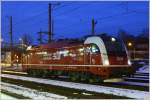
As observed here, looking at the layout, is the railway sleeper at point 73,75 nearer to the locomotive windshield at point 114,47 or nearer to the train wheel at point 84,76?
the train wheel at point 84,76

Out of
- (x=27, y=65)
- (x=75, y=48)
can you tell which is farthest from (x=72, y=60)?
(x=27, y=65)

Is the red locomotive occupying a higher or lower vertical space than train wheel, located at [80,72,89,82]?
higher

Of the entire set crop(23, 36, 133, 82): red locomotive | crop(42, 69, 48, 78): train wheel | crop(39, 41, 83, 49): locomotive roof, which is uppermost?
crop(39, 41, 83, 49): locomotive roof

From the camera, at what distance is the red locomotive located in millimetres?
23281

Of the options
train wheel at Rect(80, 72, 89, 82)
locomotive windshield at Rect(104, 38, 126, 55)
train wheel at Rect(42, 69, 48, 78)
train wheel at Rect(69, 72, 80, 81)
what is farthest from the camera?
train wheel at Rect(42, 69, 48, 78)

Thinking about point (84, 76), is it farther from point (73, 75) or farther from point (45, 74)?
point (45, 74)

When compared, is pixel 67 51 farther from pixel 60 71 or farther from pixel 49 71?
pixel 49 71

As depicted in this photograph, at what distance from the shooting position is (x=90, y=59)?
24.2 m

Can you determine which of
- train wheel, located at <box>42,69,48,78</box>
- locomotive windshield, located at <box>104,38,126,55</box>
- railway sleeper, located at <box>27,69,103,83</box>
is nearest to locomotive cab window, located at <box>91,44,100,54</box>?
locomotive windshield, located at <box>104,38,126,55</box>

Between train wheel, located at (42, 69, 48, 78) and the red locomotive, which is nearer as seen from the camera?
the red locomotive

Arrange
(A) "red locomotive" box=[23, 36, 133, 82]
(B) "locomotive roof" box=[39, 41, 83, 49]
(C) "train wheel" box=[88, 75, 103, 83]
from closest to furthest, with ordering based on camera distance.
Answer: (A) "red locomotive" box=[23, 36, 133, 82] < (C) "train wheel" box=[88, 75, 103, 83] < (B) "locomotive roof" box=[39, 41, 83, 49]

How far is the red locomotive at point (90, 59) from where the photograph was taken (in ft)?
76.4

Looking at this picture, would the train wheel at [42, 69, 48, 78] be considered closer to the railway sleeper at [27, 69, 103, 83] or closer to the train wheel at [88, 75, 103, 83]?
the railway sleeper at [27, 69, 103, 83]

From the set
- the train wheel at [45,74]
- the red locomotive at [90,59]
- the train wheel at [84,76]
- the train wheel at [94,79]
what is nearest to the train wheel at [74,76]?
the red locomotive at [90,59]
